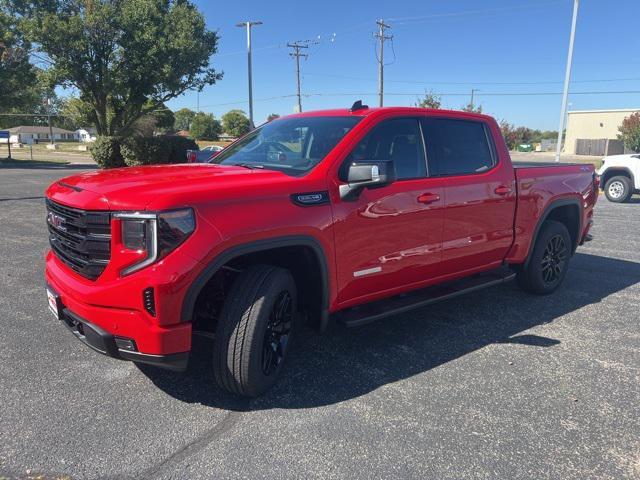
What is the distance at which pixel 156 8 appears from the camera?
26.1 meters

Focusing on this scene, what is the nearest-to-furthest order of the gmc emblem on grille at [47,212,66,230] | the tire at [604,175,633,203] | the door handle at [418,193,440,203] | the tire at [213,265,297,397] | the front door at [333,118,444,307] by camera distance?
the tire at [213,265,297,397]
the gmc emblem on grille at [47,212,66,230]
the front door at [333,118,444,307]
the door handle at [418,193,440,203]
the tire at [604,175,633,203]

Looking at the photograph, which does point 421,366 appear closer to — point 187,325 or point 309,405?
point 309,405

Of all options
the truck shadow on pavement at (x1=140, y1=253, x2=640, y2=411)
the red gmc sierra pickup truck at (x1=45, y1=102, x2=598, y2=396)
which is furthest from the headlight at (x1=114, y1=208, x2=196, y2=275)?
the truck shadow on pavement at (x1=140, y1=253, x2=640, y2=411)

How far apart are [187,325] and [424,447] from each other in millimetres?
1487

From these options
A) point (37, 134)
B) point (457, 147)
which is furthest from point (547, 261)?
point (37, 134)

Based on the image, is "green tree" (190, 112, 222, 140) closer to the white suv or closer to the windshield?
the white suv

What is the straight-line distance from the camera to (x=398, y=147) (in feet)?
13.3

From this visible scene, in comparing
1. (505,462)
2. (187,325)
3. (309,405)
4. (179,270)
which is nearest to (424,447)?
(505,462)

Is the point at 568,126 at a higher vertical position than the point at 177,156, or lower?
higher

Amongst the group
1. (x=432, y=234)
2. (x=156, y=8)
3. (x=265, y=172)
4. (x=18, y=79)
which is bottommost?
(x=432, y=234)

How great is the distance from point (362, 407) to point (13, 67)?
33.3 m

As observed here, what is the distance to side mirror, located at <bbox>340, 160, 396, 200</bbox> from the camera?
3242mm

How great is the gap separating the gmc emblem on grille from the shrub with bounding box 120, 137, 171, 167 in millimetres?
23439

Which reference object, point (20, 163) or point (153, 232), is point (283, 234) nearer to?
point (153, 232)
